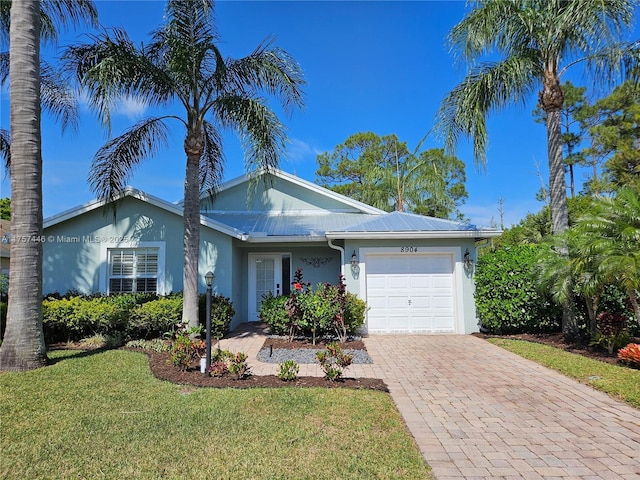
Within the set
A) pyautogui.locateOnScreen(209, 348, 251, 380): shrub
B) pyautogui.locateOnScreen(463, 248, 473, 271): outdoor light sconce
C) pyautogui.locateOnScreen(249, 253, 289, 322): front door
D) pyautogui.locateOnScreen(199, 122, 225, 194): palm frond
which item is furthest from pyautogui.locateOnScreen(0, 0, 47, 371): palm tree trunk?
pyautogui.locateOnScreen(463, 248, 473, 271): outdoor light sconce

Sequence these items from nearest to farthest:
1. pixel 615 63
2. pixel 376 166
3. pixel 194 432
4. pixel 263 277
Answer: pixel 194 432
pixel 615 63
pixel 263 277
pixel 376 166

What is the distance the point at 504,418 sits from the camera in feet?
15.8

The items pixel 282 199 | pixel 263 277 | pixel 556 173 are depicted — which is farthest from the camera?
pixel 282 199

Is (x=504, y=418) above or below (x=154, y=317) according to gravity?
below

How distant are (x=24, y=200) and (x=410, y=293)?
391 inches

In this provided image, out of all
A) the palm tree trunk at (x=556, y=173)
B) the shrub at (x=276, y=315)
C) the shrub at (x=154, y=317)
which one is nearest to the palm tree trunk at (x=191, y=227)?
the shrub at (x=154, y=317)

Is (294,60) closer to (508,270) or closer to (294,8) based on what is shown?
(294,8)

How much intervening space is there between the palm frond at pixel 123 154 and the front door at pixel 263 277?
507 cm

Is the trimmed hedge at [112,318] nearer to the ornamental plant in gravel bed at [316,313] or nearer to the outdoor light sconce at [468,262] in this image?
the ornamental plant in gravel bed at [316,313]

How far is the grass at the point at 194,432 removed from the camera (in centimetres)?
344

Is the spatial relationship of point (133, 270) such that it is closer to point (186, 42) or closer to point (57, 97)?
point (57, 97)

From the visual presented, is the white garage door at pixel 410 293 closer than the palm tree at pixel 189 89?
No

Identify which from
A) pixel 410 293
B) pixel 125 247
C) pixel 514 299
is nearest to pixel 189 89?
pixel 125 247

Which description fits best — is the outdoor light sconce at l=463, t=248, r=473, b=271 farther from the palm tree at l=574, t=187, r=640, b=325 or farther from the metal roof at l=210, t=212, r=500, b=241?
the palm tree at l=574, t=187, r=640, b=325
